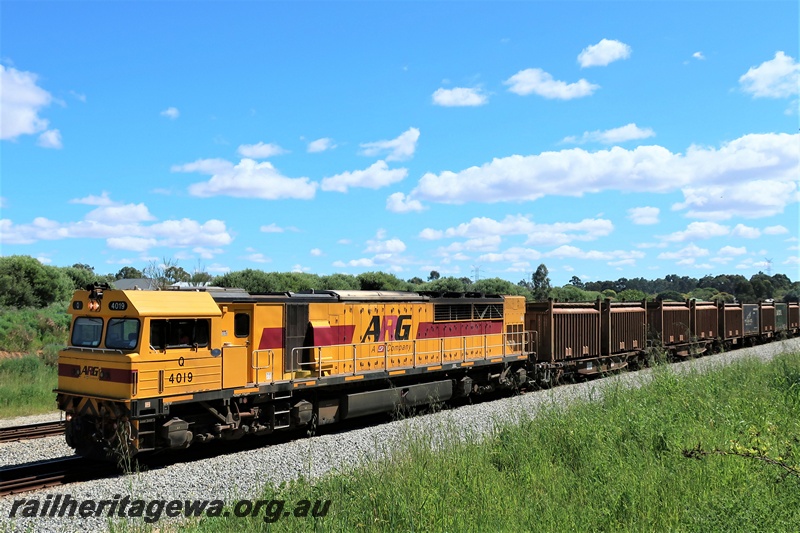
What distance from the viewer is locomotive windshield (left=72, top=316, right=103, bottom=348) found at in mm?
11562

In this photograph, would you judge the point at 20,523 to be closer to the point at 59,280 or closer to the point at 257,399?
Result: the point at 257,399

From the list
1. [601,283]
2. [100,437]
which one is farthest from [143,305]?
[601,283]

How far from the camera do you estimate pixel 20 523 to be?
319 inches

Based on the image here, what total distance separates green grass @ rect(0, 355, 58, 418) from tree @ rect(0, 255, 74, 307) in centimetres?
2438

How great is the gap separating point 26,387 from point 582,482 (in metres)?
17.9

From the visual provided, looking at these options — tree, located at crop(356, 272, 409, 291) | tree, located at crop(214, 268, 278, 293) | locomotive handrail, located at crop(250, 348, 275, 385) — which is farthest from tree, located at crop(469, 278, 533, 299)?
locomotive handrail, located at crop(250, 348, 275, 385)

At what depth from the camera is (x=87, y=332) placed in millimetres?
11820

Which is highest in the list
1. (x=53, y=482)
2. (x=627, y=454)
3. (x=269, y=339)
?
(x=269, y=339)

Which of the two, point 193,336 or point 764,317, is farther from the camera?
point 764,317

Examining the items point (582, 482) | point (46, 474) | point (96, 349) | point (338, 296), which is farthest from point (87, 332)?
point (582, 482)

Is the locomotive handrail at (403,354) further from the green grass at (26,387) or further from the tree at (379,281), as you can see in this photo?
the tree at (379,281)

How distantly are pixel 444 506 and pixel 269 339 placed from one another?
738cm

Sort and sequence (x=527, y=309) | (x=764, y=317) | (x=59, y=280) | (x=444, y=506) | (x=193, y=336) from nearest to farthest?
(x=444, y=506) < (x=193, y=336) < (x=527, y=309) < (x=764, y=317) < (x=59, y=280)

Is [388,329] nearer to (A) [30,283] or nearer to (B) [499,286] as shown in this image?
(A) [30,283]
